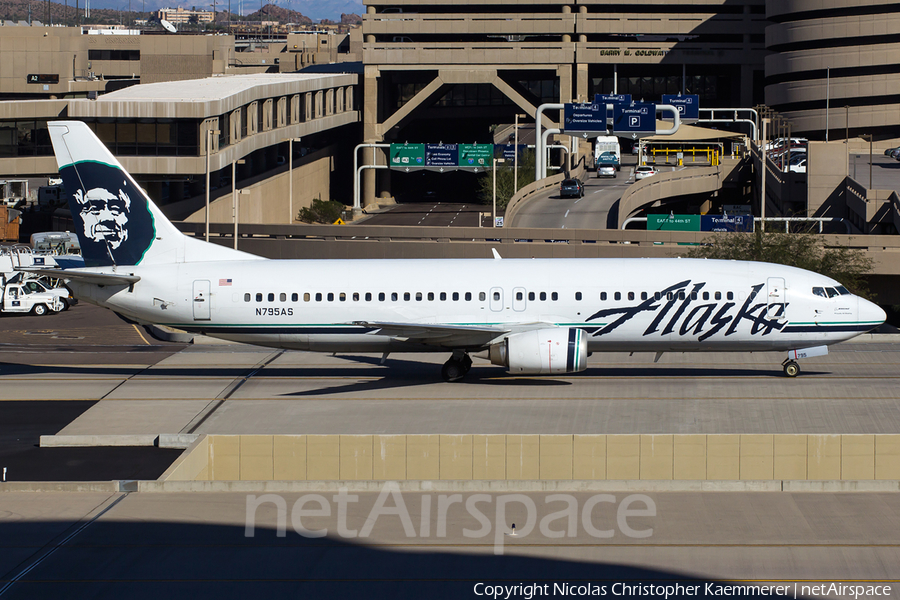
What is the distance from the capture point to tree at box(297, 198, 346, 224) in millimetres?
112287

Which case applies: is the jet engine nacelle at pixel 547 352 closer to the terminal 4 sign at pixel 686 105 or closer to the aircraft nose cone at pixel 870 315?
the aircraft nose cone at pixel 870 315

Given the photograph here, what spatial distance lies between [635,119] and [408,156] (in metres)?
32.4

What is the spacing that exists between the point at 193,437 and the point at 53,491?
5.95 meters

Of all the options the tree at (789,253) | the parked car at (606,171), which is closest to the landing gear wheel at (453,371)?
the tree at (789,253)

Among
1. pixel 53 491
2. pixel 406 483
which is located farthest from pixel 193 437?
pixel 406 483

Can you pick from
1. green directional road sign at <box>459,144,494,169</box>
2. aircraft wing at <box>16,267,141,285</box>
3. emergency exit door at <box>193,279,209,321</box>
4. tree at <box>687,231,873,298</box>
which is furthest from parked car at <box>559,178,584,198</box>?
aircraft wing at <box>16,267,141,285</box>

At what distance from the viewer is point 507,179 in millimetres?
111312

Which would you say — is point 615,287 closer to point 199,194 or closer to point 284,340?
point 284,340

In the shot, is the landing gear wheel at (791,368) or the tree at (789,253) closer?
the landing gear wheel at (791,368)

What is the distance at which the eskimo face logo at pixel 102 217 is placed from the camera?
35906 millimetres

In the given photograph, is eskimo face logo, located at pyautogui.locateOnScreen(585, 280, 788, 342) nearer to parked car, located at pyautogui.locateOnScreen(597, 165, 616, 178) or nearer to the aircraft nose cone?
the aircraft nose cone

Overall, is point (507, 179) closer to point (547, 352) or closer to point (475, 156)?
point (475, 156)

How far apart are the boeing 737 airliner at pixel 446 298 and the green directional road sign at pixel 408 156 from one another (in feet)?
269

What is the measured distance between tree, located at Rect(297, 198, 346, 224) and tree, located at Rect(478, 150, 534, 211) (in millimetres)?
17592
